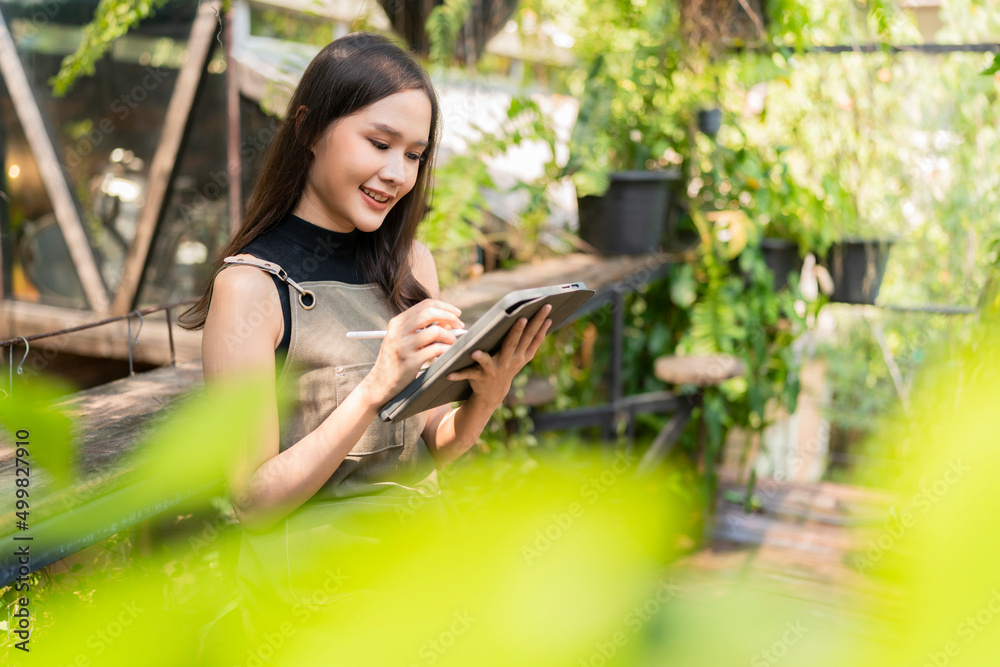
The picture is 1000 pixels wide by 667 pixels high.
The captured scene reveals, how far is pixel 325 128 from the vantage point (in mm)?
1115

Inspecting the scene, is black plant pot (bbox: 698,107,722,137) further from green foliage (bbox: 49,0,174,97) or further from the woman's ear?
the woman's ear

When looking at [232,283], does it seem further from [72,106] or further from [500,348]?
[72,106]

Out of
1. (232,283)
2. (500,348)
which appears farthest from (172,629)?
(232,283)

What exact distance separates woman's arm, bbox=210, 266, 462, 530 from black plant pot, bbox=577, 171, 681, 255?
8.15 feet

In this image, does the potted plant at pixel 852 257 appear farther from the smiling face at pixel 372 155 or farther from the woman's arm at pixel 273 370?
the woman's arm at pixel 273 370

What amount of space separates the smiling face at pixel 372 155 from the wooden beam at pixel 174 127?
7.49 feet

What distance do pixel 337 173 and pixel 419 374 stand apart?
0.33 m

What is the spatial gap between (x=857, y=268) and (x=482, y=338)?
10.7ft

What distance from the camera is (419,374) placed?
Answer: 97 centimetres

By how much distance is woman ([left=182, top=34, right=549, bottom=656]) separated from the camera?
93 cm

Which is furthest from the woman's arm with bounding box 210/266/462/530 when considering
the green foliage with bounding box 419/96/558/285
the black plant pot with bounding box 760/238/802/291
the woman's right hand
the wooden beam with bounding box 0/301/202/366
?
the black plant pot with bounding box 760/238/802/291

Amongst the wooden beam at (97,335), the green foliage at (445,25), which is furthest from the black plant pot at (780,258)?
the wooden beam at (97,335)

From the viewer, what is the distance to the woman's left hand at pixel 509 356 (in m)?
0.88

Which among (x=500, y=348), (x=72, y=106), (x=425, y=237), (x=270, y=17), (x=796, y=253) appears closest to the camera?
(x=500, y=348)
